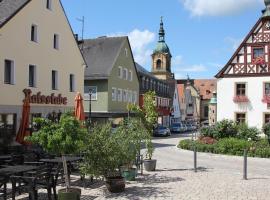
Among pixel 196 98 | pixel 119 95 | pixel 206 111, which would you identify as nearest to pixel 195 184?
pixel 119 95

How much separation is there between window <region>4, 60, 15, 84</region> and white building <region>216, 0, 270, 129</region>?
1962 cm

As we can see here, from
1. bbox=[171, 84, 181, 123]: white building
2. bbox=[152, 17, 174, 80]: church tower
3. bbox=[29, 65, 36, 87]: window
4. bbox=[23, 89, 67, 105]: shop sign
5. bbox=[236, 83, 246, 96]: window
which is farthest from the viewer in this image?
bbox=[152, 17, 174, 80]: church tower

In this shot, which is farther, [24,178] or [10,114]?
[10,114]

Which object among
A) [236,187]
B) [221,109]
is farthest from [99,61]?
[236,187]

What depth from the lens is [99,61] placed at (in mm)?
45562

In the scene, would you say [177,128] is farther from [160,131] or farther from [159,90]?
[160,131]

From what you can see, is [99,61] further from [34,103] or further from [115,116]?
[34,103]

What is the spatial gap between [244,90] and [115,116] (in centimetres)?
1226

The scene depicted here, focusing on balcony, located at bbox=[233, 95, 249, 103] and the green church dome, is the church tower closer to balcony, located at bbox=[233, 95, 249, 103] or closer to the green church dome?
the green church dome

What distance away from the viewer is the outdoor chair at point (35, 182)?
10655mm

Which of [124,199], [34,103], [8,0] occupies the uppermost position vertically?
[8,0]

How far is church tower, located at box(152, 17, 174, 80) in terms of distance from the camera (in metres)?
89.4

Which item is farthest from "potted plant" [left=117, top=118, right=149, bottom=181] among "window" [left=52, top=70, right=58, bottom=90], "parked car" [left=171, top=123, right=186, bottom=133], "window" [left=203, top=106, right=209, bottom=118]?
"window" [left=203, top=106, right=209, bottom=118]

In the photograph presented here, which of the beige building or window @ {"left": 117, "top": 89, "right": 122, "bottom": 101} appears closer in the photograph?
the beige building
